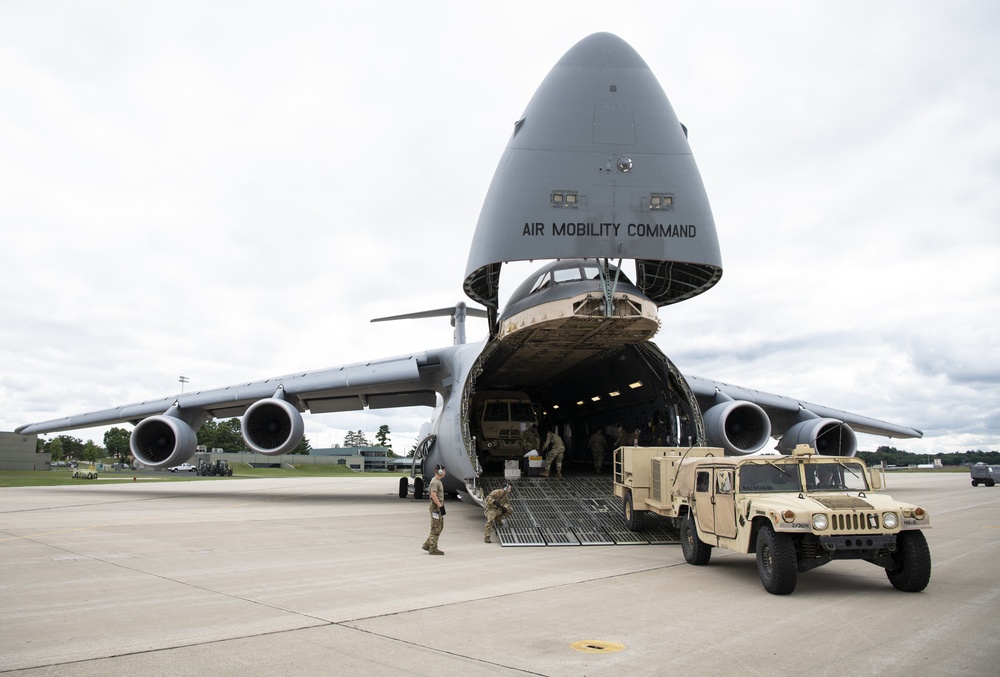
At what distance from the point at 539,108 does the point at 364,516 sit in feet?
30.3

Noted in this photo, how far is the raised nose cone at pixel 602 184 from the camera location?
10320mm

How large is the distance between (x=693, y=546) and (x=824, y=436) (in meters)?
11.2

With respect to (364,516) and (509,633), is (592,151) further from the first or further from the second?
(364,516)

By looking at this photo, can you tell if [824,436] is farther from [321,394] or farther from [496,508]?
[321,394]

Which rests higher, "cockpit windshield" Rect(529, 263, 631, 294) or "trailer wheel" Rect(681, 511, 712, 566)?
"cockpit windshield" Rect(529, 263, 631, 294)

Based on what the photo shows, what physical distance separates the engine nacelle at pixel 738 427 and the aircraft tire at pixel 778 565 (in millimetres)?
7981

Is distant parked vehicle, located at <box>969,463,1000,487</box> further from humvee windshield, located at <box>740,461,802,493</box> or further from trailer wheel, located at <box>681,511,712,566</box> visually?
humvee windshield, located at <box>740,461,802,493</box>

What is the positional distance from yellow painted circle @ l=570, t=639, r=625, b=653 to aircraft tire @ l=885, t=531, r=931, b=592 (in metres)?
3.54

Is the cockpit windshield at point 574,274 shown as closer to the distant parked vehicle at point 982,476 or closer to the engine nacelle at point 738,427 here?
the engine nacelle at point 738,427

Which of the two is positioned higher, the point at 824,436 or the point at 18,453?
the point at 824,436

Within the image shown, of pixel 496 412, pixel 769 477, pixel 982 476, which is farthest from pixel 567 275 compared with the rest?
pixel 982 476

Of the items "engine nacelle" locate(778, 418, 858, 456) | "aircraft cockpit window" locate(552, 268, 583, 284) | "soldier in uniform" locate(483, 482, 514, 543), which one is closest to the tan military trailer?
"soldier in uniform" locate(483, 482, 514, 543)

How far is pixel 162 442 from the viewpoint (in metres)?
19.6

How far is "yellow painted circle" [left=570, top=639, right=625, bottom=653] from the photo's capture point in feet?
15.5
